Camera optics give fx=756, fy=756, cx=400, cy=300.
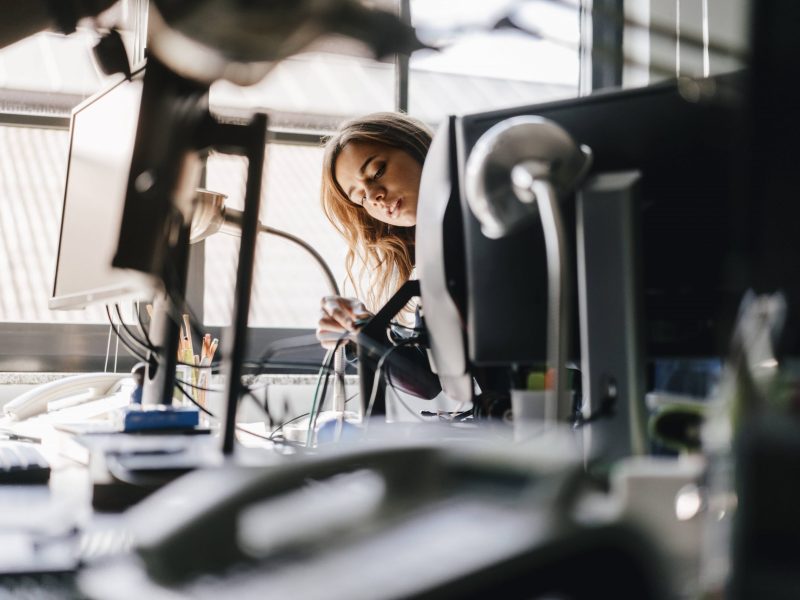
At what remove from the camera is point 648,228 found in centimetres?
88

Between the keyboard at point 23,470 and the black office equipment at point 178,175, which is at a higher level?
the black office equipment at point 178,175

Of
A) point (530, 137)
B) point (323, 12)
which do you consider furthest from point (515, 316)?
point (323, 12)

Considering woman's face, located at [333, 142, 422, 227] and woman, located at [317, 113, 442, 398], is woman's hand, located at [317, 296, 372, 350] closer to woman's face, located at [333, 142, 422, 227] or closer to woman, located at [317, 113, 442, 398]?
woman, located at [317, 113, 442, 398]

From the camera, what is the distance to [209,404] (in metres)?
1.68

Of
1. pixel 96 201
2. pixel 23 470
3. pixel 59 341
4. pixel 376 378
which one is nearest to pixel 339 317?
pixel 376 378

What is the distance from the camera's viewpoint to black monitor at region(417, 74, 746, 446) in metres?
0.86

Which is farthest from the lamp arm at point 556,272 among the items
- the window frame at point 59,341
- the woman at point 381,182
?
the window frame at point 59,341

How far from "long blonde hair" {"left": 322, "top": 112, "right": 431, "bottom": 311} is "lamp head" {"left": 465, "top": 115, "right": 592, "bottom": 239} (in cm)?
125

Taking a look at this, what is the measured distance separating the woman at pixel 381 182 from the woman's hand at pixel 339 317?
684mm

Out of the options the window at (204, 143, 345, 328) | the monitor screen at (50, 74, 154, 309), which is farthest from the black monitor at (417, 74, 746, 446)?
the window at (204, 143, 345, 328)

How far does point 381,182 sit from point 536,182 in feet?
4.29

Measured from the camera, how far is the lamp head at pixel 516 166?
75cm

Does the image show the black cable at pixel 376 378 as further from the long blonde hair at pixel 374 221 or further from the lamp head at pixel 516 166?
the long blonde hair at pixel 374 221

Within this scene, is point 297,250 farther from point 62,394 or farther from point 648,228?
point 648,228
